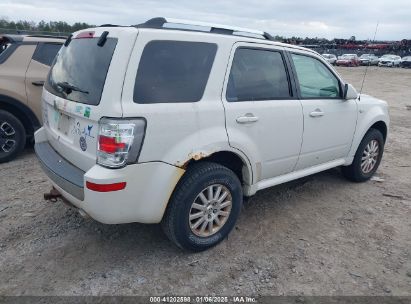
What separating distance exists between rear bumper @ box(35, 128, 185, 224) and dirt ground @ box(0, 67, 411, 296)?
1.73ft

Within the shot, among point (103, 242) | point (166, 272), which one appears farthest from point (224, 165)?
point (103, 242)

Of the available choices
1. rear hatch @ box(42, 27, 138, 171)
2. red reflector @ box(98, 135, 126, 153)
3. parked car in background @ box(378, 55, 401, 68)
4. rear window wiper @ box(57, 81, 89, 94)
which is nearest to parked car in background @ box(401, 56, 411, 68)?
parked car in background @ box(378, 55, 401, 68)

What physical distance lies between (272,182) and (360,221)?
3.59 ft

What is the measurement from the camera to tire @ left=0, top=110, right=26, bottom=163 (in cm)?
506

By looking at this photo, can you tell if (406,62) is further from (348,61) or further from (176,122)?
(176,122)

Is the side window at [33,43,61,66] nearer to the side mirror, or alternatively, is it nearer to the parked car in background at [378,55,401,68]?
the side mirror

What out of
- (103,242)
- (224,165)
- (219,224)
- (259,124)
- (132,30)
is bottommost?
(103,242)

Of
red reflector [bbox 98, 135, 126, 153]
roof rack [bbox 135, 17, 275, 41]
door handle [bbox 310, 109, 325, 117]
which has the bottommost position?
red reflector [bbox 98, 135, 126, 153]

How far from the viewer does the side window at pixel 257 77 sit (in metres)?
3.12

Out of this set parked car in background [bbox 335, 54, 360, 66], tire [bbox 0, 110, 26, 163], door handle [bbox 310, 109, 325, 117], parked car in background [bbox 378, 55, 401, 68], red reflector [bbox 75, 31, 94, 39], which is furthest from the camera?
parked car in background [bbox 378, 55, 401, 68]

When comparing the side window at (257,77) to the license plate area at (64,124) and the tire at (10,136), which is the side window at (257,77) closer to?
the license plate area at (64,124)

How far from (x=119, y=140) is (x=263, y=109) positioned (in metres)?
1.43

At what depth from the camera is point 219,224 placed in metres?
3.21

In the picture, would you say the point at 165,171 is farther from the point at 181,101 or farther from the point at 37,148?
the point at 37,148
